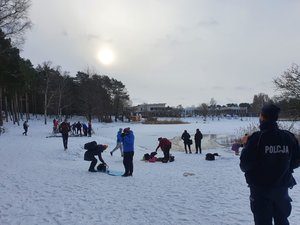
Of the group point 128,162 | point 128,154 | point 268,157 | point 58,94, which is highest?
point 58,94

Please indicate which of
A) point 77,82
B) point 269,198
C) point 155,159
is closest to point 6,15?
point 155,159

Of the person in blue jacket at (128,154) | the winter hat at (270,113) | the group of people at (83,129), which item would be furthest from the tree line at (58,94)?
the winter hat at (270,113)

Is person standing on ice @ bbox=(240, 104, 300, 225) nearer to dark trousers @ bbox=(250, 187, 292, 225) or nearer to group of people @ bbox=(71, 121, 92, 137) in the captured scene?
dark trousers @ bbox=(250, 187, 292, 225)

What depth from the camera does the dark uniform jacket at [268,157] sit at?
4.27m

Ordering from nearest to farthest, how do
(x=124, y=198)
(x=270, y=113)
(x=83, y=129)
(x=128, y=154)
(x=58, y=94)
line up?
(x=270, y=113) → (x=124, y=198) → (x=128, y=154) → (x=83, y=129) → (x=58, y=94)

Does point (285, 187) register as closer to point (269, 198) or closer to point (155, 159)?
point (269, 198)

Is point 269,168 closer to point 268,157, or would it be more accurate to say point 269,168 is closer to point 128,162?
point 268,157

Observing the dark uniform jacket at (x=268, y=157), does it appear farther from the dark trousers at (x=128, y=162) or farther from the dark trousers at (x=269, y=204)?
the dark trousers at (x=128, y=162)

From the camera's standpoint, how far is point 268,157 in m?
4.27

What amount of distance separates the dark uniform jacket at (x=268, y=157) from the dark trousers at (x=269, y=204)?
81 millimetres

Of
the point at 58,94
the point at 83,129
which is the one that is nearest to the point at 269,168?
the point at 83,129

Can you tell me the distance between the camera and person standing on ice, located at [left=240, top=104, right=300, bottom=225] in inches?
169

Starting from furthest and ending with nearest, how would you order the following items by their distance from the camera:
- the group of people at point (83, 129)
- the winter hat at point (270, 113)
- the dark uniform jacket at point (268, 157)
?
the group of people at point (83, 129)
the winter hat at point (270, 113)
the dark uniform jacket at point (268, 157)

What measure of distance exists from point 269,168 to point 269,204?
0.43 m
